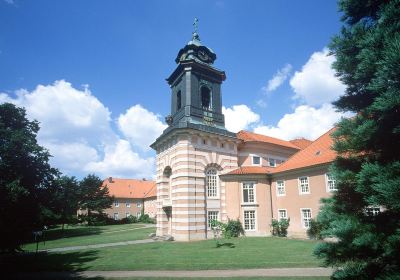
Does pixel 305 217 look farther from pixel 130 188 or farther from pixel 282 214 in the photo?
pixel 130 188

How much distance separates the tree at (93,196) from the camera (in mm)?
56125

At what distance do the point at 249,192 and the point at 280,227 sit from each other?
4585 millimetres

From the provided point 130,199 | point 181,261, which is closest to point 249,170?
point 181,261

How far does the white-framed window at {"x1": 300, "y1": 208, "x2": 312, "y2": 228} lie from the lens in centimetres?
2447

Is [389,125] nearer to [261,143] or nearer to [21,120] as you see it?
[261,143]

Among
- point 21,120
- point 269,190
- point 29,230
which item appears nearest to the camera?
point 29,230

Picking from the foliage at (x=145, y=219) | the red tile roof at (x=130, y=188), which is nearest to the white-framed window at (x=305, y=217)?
the foliage at (x=145, y=219)

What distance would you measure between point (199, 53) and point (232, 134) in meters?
10.4

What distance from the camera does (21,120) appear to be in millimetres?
31109

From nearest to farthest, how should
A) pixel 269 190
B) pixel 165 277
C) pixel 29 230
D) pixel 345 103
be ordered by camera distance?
pixel 345 103 → pixel 165 277 → pixel 29 230 → pixel 269 190

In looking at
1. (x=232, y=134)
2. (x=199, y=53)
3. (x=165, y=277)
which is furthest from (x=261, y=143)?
(x=165, y=277)

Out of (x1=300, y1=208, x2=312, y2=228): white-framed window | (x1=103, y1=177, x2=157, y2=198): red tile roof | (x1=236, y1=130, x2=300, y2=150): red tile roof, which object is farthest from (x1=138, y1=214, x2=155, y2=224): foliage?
(x1=300, y1=208, x2=312, y2=228): white-framed window

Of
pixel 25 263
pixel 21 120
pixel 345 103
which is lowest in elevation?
pixel 25 263

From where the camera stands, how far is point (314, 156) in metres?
25.7
